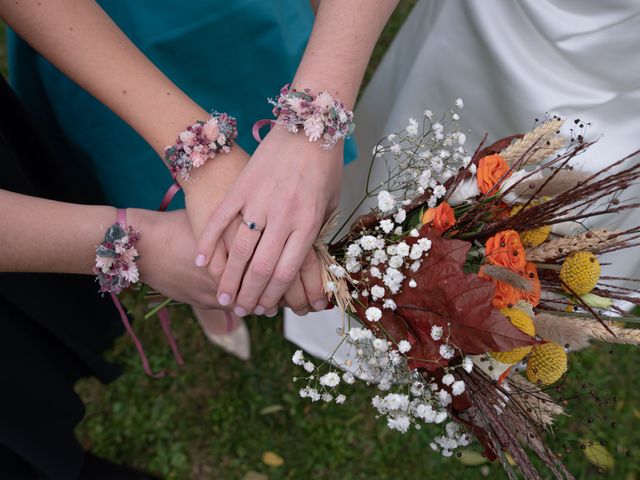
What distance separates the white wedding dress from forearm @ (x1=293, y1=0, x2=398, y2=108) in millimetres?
517

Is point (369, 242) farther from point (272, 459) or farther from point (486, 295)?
point (272, 459)

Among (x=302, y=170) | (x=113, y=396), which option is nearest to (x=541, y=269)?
(x=302, y=170)

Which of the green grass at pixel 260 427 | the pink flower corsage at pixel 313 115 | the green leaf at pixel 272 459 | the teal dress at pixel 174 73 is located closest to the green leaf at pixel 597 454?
the pink flower corsage at pixel 313 115

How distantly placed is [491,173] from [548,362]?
37 centimetres

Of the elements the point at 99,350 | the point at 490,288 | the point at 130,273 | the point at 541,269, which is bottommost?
the point at 99,350

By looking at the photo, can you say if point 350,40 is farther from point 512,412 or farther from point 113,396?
point 113,396

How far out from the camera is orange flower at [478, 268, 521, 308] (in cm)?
89

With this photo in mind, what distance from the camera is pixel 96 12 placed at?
114 cm

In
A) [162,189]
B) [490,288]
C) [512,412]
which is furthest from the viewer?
[162,189]

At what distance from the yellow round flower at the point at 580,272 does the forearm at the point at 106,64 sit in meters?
0.84

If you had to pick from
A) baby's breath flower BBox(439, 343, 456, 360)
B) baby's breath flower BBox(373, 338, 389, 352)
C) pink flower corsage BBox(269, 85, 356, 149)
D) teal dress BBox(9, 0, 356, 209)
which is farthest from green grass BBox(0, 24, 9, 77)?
baby's breath flower BBox(439, 343, 456, 360)

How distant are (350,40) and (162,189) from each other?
862 millimetres

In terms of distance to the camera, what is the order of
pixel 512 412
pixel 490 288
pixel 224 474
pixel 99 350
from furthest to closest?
pixel 224 474, pixel 99 350, pixel 512 412, pixel 490 288

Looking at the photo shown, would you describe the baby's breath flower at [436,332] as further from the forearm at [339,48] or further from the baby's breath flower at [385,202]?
the forearm at [339,48]
